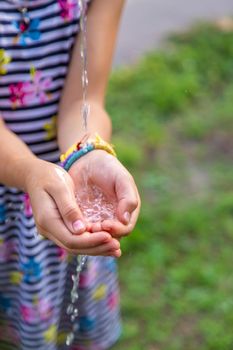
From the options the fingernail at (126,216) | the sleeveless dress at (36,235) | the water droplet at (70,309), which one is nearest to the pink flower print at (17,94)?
the sleeveless dress at (36,235)

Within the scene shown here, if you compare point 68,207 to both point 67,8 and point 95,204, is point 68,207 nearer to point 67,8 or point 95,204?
point 95,204

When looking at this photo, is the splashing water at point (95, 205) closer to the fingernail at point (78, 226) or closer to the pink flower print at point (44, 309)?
the fingernail at point (78, 226)

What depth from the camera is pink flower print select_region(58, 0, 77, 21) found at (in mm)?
1344

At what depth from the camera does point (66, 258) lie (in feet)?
4.99

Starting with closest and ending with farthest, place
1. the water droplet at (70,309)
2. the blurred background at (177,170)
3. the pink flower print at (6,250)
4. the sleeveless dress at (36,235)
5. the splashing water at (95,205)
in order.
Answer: the splashing water at (95,205) → the sleeveless dress at (36,235) → the pink flower print at (6,250) → the water droplet at (70,309) → the blurred background at (177,170)

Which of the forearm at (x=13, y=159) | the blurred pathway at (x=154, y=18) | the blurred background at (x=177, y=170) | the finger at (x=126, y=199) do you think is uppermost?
the finger at (x=126, y=199)

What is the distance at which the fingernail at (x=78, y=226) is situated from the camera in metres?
1.08

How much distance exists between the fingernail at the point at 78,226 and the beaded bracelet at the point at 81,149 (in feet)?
0.64

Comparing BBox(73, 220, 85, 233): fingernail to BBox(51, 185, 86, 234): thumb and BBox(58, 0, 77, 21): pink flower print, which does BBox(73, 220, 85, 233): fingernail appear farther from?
BBox(58, 0, 77, 21): pink flower print

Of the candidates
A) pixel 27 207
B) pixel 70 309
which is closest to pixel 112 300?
pixel 70 309

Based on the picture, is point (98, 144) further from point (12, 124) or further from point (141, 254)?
point (141, 254)

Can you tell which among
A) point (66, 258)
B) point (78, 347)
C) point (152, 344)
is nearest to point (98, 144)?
point (66, 258)

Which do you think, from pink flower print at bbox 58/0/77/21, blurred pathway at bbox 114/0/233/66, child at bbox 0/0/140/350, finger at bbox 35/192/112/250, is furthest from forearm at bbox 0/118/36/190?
blurred pathway at bbox 114/0/233/66

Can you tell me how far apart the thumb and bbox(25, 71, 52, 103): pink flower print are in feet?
0.99
